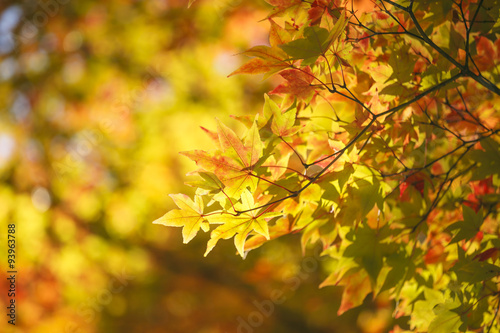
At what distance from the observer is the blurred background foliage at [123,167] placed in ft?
10.5

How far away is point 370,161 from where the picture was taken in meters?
0.80

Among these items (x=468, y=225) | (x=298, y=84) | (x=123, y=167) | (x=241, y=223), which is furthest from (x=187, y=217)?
(x=123, y=167)

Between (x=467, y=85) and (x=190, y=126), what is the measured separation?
2755 mm

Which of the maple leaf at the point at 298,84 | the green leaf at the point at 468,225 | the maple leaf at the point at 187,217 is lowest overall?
the maple leaf at the point at 187,217

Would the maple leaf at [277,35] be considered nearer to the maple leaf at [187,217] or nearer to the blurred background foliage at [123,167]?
the maple leaf at [187,217]

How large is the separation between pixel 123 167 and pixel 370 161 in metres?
3.04

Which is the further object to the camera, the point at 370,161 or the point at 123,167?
the point at 123,167

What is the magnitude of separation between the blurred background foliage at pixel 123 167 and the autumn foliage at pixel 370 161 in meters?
2.31

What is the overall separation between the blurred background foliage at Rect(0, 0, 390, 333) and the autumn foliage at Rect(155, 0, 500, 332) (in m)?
2.31

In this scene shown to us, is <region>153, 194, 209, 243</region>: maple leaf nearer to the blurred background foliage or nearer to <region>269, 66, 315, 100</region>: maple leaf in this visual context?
<region>269, 66, 315, 100</region>: maple leaf

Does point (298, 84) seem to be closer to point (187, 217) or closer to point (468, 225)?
point (187, 217)

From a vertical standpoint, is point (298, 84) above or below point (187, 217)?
above

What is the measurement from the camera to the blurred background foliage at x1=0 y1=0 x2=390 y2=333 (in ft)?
10.5

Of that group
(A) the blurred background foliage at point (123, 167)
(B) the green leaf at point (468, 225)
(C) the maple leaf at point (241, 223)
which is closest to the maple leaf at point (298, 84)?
(C) the maple leaf at point (241, 223)
